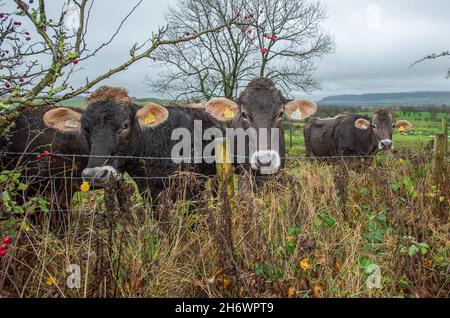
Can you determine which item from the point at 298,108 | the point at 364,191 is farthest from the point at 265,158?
the point at 298,108

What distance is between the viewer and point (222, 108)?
6.61 meters

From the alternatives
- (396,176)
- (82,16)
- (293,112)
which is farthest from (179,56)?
(82,16)

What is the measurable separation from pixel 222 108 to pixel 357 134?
7.65 m

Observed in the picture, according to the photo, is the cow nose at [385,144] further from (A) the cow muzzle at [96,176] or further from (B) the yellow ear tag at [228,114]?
(A) the cow muzzle at [96,176]

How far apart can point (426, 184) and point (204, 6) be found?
16910mm

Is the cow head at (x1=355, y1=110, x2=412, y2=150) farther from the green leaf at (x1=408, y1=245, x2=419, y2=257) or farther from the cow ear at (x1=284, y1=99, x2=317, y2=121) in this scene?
the green leaf at (x1=408, y1=245, x2=419, y2=257)

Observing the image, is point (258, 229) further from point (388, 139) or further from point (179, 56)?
point (179, 56)

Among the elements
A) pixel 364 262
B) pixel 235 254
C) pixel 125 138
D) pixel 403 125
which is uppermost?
pixel 125 138

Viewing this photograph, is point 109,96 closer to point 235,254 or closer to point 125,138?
point 125,138

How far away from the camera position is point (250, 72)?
19297mm

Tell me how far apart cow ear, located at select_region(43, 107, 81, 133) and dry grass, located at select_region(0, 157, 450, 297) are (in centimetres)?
167

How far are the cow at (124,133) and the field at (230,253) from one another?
80 cm

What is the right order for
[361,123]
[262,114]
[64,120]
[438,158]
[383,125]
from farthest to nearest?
[361,123] < [383,125] < [262,114] < [438,158] < [64,120]

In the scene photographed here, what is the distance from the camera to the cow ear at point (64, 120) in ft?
17.0
